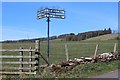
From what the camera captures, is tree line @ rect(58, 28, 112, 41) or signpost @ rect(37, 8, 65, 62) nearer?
signpost @ rect(37, 8, 65, 62)

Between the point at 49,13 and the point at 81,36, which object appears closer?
the point at 49,13

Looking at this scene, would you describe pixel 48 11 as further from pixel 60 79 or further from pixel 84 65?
pixel 60 79

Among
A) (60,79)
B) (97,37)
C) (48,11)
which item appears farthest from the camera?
(97,37)

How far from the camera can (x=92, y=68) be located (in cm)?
1595

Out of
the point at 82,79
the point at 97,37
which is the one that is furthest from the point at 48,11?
the point at 97,37

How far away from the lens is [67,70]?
1636cm

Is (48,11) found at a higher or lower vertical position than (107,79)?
higher

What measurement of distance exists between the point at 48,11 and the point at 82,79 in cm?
1079

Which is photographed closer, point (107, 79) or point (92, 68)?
point (107, 79)

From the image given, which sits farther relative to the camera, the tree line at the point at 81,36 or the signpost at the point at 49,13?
the tree line at the point at 81,36

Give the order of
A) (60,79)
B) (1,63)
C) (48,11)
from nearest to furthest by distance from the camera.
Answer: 1. (60,79)
2. (1,63)
3. (48,11)

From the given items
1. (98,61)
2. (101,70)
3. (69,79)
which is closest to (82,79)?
(69,79)

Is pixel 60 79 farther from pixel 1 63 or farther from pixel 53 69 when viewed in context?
pixel 1 63

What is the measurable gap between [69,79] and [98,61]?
22.1 feet
